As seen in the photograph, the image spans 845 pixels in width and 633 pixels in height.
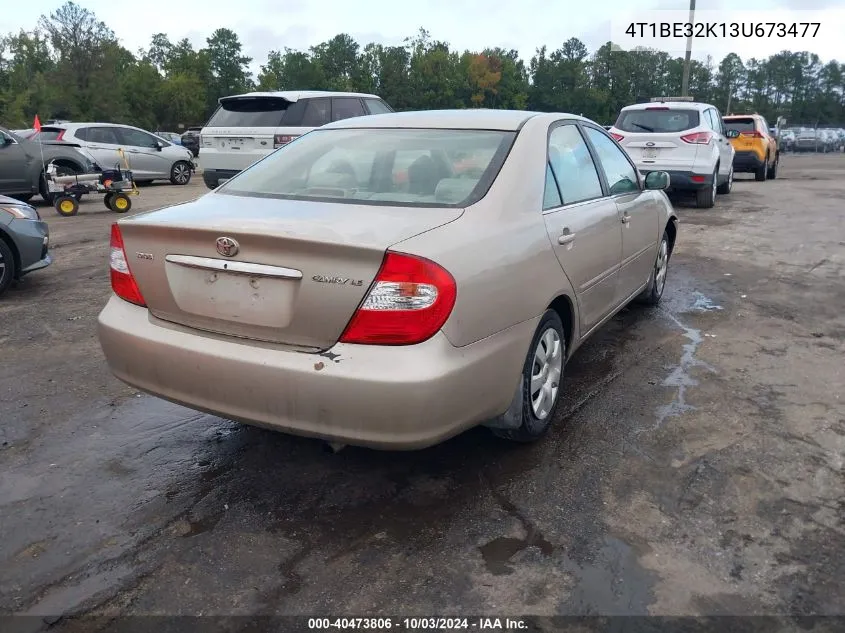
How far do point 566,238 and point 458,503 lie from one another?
1.39 metres

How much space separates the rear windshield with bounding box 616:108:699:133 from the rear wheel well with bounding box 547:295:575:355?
8.96 meters

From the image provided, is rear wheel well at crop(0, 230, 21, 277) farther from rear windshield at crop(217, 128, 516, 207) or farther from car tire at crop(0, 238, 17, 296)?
rear windshield at crop(217, 128, 516, 207)

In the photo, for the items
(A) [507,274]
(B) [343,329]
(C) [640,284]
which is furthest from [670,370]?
(B) [343,329]

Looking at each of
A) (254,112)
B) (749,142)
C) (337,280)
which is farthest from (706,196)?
(337,280)

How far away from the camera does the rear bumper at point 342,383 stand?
8.07 feet

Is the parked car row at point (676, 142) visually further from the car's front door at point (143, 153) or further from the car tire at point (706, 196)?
the car's front door at point (143, 153)

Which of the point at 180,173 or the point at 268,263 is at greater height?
the point at 268,263

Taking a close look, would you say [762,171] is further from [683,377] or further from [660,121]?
[683,377]

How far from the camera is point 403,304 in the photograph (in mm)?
2457

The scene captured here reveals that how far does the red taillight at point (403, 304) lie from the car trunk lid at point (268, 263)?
5cm

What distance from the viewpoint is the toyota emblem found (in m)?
2.62

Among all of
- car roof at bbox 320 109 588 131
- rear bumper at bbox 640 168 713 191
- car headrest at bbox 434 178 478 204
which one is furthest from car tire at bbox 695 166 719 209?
car headrest at bbox 434 178 478 204

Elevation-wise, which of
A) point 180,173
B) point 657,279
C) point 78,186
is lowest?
point 657,279

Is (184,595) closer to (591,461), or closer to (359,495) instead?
(359,495)
